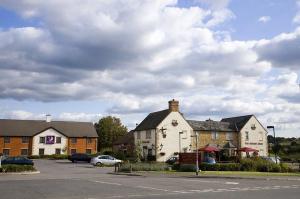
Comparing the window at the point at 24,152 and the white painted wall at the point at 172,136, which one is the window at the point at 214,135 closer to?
the white painted wall at the point at 172,136

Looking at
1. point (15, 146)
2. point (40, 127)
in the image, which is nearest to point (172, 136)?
point (40, 127)

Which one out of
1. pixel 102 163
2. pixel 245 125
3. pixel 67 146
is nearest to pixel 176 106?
pixel 245 125

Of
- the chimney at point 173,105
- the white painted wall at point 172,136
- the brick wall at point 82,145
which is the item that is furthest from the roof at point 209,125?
the brick wall at point 82,145

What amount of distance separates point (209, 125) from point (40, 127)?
116ft

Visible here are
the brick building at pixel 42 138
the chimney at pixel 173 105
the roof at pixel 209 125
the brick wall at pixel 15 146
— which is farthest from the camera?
the brick building at pixel 42 138

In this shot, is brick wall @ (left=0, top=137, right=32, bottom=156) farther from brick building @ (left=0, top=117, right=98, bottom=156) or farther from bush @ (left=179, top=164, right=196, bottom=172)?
bush @ (left=179, top=164, right=196, bottom=172)

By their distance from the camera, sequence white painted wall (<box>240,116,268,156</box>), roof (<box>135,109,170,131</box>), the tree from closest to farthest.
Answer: roof (<box>135,109,170,131</box>) < white painted wall (<box>240,116,268,156</box>) < the tree

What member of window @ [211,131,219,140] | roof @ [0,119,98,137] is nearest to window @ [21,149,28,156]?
roof @ [0,119,98,137]

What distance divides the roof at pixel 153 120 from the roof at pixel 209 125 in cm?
523

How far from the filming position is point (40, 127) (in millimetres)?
85500

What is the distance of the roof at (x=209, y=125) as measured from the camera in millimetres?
70688

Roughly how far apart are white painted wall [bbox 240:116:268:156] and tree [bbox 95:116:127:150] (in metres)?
43.4

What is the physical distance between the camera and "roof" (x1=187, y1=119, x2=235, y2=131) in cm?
7069

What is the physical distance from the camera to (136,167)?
38562mm
